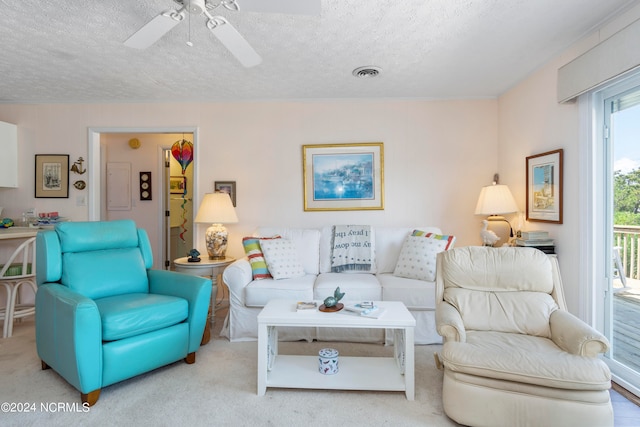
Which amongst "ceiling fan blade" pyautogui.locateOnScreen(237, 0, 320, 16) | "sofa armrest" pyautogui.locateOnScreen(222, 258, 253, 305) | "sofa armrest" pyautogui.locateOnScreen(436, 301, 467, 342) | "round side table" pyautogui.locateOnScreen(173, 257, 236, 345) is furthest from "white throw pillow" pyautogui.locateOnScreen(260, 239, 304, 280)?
"ceiling fan blade" pyautogui.locateOnScreen(237, 0, 320, 16)

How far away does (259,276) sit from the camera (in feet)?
9.59

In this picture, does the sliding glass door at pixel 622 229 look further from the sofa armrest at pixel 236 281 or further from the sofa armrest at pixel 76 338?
the sofa armrest at pixel 76 338

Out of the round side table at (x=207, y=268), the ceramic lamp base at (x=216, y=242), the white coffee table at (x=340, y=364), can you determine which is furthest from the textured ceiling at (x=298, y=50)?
the white coffee table at (x=340, y=364)

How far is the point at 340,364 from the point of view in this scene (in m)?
2.18

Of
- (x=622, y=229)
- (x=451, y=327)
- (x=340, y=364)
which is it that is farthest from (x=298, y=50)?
(x=622, y=229)

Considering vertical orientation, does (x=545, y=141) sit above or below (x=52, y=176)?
above

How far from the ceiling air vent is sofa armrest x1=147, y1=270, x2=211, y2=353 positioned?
2078 millimetres

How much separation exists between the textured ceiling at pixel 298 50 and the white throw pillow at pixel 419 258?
148 centimetres

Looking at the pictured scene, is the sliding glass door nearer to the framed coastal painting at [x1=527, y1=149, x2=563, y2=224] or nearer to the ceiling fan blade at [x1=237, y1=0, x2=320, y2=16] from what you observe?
the framed coastal painting at [x1=527, y1=149, x2=563, y2=224]

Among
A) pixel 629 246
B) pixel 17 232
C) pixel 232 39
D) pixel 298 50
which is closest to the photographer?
pixel 232 39

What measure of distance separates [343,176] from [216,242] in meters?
1.48

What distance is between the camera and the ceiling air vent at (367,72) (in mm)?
2799

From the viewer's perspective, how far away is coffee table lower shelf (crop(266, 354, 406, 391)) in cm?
196

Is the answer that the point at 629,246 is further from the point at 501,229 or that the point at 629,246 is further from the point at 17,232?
the point at 17,232
